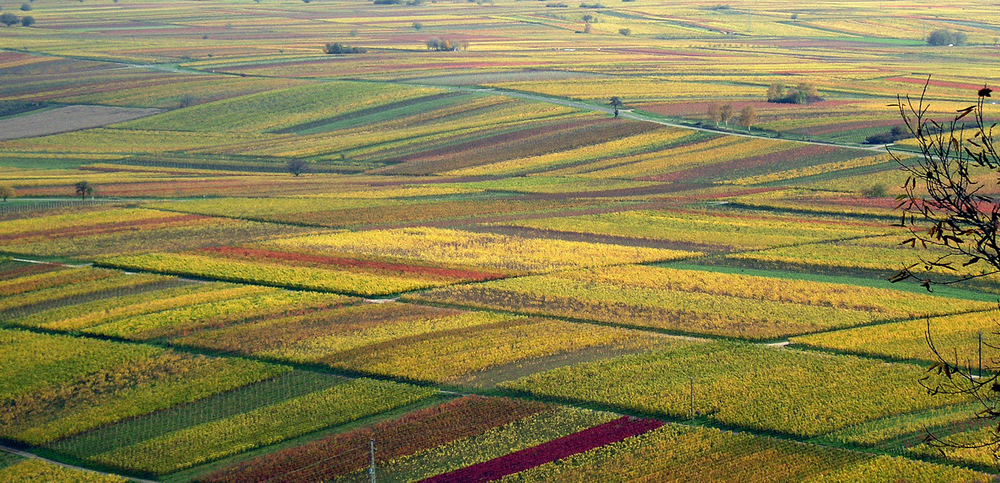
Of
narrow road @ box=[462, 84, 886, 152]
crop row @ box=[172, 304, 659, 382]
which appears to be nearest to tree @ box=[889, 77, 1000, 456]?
narrow road @ box=[462, 84, 886, 152]

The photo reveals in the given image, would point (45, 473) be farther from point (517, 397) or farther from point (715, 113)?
point (715, 113)

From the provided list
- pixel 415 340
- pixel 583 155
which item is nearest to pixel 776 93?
pixel 583 155

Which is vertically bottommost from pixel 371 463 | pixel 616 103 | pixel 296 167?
pixel 296 167

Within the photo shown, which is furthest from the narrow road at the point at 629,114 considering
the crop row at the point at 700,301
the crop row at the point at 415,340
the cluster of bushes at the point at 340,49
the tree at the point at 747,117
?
the crop row at the point at 415,340

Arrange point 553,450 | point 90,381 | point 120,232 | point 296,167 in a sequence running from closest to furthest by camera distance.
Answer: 1. point 553,450
2. point 90,381
3. point 120,232
4. point 296,167

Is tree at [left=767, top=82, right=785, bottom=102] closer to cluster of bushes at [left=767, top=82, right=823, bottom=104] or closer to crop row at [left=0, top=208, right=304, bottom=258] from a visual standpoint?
cluster of bushes at [left=767, top=82, right=823, bottom=104]

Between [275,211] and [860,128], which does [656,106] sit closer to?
[860,128]

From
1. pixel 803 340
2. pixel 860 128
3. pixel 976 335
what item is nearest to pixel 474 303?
pixel 803 340
